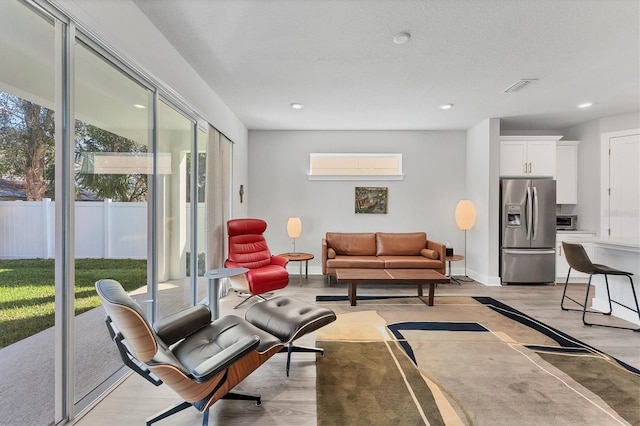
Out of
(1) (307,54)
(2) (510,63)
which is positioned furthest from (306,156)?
(2) (510,63)

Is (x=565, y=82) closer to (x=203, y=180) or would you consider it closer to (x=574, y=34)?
(x=574, y=34)

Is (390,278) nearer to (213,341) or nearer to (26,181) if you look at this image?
(213,341)

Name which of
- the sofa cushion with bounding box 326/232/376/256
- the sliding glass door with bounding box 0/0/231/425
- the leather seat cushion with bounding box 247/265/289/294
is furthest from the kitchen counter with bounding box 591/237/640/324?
the sliding glass door with bounding box 0/0/231/425

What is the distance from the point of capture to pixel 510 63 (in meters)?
2.93

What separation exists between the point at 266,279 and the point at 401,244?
260 cm

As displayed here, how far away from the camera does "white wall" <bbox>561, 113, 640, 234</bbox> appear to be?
4.77 meters

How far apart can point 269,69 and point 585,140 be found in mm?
5606

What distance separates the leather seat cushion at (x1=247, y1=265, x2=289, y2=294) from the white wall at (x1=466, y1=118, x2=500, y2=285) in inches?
135

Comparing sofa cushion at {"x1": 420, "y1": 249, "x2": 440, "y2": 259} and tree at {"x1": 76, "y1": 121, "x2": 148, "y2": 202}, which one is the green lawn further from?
sofa cushion at {"x1": 420, "y1": 249, "x2": 440, "y2": 259}

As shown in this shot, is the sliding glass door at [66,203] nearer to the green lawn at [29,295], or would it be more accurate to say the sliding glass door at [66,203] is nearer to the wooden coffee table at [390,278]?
the green lawn at [29,295]

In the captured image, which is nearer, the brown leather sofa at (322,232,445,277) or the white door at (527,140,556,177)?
the brown leather sofa at (322,232,445,277)

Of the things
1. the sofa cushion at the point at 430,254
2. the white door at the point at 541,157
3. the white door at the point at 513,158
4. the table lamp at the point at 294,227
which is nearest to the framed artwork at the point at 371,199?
the sofa cushion at the point at 430,254

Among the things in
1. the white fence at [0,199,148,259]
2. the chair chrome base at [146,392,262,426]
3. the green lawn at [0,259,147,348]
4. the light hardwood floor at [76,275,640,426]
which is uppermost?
the white fence at [0,199,148,259]

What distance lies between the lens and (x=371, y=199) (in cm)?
549
